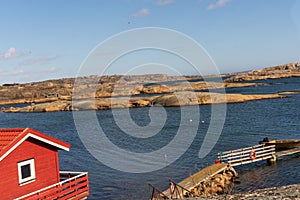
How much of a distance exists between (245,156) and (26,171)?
82.3 feet

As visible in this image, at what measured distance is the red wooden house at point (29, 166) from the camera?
18141 millimetres

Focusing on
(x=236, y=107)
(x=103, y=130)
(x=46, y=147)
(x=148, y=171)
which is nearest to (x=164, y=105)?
(x=236, y=107)

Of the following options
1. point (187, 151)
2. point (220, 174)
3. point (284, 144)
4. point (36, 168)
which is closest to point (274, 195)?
point (36, 168)

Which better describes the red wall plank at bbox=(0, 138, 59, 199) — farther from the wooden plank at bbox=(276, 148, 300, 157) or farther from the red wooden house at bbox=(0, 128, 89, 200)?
the wooden plank at bbox=(276, 148, 300, 157)

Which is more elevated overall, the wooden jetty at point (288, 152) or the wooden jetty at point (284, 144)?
the wooden jetty at point (284, 144)

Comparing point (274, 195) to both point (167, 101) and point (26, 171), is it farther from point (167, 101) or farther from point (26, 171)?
point (167, 101)

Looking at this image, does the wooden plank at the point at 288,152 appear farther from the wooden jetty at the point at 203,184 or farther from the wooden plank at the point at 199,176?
the wooden plank at the point at 199,176

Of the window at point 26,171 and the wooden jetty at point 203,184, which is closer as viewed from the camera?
the window at point 26,171

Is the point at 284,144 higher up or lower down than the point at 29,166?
lower down

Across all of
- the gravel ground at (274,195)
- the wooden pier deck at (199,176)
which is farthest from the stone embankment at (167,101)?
the gravel ground at (274,195)

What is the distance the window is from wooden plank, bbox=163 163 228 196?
33.9 feet

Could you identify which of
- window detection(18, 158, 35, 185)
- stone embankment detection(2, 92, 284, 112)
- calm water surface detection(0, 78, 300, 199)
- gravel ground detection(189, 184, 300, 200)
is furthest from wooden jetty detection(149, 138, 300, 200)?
stone embankment detection(2, 92, 284, 112)

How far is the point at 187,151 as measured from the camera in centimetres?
4316

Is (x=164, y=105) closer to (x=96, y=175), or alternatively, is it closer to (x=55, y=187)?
(x=96, y=175)
